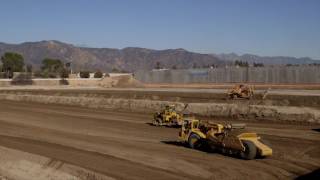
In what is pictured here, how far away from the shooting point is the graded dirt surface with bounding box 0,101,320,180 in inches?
714

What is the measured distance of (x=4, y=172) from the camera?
68.1 feet

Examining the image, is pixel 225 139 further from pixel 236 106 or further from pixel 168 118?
pixel 236 106

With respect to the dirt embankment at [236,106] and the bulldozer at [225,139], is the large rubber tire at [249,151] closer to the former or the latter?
the bulldozer at [225,139]

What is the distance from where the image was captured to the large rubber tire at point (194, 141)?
22531 millimetres

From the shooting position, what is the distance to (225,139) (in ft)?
68.4

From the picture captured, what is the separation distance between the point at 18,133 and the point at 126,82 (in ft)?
204

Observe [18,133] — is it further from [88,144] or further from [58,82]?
[58,82]

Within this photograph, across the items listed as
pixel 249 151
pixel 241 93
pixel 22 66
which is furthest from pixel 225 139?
pixel 22 66

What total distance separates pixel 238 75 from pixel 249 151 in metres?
65.9

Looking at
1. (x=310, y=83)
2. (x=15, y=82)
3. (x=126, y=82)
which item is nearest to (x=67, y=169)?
(x=310, y=83)

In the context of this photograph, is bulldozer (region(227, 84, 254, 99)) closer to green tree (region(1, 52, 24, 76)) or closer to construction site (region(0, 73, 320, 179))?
construction site (region(0, 73, 320, 179))

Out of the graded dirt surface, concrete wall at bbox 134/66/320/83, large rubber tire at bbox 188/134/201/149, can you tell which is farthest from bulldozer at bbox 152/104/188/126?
concrete wall at bbox 134/66/320/83

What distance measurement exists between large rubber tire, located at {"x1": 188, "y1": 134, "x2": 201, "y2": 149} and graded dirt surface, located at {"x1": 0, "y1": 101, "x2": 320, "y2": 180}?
379 mm

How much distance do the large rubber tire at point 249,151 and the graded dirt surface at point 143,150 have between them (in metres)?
0.25
